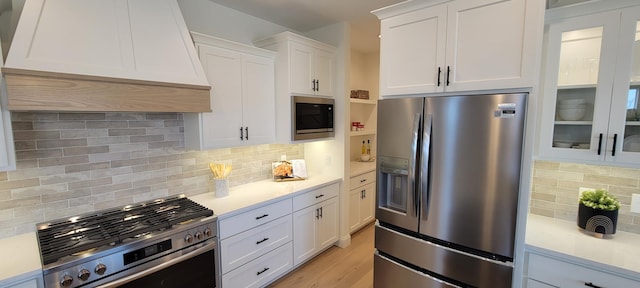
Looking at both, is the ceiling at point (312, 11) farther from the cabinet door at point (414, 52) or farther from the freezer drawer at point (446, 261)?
the freezer drawer at point (446, 261)

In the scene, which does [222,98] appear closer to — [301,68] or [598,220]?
[301,68]

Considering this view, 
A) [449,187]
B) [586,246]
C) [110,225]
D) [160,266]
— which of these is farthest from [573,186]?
[110,225]

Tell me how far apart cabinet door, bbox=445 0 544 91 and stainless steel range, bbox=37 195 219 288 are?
6.53 ft

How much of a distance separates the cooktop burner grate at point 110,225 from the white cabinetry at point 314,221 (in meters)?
0.97

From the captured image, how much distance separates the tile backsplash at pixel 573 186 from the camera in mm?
1732

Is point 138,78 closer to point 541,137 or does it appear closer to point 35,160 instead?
point 35,160

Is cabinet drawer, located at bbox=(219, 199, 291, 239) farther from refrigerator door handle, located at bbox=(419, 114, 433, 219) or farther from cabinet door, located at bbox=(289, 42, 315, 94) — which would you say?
refrigerator door handle, located at bbox=(419, 114, 433, 219)

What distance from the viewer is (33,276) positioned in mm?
1297

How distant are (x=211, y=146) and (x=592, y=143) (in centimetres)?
262

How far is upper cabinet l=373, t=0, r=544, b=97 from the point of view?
1.49 metres

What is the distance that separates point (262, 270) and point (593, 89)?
2.72 m

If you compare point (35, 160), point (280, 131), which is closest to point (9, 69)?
point (35, 160)

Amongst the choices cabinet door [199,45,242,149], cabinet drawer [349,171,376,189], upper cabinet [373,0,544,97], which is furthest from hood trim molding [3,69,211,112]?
cabinet drawer [349,171,376,189]

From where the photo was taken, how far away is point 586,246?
1.59m
